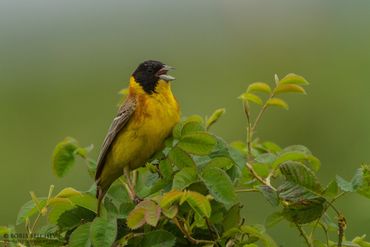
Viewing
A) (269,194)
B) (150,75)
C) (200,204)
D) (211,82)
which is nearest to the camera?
(200,204)

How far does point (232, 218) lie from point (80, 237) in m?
0.57

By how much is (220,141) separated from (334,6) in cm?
1568

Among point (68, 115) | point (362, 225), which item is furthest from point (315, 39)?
point (362, 225)

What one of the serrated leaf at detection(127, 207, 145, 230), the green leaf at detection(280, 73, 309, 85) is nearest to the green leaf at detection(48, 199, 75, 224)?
the serrated leaf at detection(127, 207, 145, 230)

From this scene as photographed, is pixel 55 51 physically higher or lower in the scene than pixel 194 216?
lower

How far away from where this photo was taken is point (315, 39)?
1730cm

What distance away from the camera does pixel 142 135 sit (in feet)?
16.1

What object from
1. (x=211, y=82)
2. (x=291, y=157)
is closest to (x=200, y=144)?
(x=291, y=157)

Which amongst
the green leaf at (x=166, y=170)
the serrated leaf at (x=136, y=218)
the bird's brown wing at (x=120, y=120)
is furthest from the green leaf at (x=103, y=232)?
the bird's brown wing at (x=120, y=120)

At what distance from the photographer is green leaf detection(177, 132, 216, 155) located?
3.60 m

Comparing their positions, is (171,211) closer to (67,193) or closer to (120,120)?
(67,193)

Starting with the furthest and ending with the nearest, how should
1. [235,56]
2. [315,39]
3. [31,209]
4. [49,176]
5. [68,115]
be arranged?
1. [315,39]
2. [235,56]
3. [68,115]
4. [49,176]
5. [31,209]

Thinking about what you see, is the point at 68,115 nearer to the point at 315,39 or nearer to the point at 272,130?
the point at 272,130

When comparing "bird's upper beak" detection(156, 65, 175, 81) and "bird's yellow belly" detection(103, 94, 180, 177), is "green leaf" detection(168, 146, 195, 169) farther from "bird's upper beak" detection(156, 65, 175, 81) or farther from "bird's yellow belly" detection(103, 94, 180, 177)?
"bird's upper beak" detection(156, 65, 175, 81)
